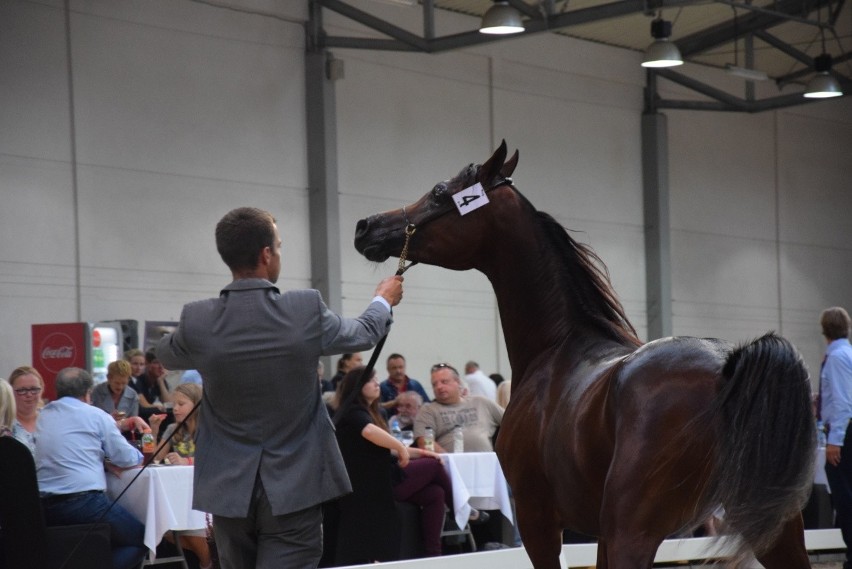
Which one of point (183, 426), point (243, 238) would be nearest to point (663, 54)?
point (183, 426)

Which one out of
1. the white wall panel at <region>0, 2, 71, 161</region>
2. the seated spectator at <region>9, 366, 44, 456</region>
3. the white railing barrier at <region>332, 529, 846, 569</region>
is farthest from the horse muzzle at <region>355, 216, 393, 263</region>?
the white wall panel at <region>0, 2, 71, 161</region>

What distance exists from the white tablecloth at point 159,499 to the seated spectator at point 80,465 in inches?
3.8

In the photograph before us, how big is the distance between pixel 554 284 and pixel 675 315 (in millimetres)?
15883

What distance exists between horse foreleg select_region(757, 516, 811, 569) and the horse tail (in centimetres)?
31

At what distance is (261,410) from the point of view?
3.04 metres

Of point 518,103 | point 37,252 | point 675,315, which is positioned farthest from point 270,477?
point 675,315

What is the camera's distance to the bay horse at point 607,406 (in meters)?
3.08

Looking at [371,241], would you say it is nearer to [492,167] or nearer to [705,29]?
[492,167]

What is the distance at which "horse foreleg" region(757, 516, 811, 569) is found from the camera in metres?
3.42

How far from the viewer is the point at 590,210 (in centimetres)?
1841

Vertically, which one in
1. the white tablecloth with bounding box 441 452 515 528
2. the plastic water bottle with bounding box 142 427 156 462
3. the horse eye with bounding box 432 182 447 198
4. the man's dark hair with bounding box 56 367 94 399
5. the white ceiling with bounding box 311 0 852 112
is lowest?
the white tablecloth with bounding box 441 452 515 528

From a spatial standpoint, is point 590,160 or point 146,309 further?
point 590,160

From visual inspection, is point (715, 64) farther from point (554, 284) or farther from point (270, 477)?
point (270, 477)

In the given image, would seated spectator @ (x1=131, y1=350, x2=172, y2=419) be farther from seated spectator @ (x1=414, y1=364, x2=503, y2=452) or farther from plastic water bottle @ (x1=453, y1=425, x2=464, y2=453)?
plastic water bottle @ (x1=453, y1=425, x2=464, y2=453)
